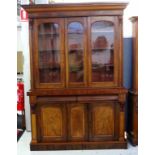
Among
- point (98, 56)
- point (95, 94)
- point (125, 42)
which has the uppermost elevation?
point (125, 42)

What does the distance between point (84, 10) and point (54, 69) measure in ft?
3.11

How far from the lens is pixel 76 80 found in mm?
3166

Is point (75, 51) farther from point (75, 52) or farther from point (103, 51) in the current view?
point (103, 51)

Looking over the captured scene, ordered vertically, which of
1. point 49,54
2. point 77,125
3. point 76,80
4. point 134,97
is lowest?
point 77,125

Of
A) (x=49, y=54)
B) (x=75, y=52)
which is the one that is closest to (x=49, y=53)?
(x=49, y=54)

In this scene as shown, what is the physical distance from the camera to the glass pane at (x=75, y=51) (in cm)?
311

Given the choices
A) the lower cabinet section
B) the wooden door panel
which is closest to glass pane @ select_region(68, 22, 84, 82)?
the lower cabinet section

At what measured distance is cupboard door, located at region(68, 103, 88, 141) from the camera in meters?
3.14

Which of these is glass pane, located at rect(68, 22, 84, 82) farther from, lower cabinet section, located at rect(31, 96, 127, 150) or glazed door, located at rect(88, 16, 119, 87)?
lower cabinet section, located at rect(31, 96, 127, 150)

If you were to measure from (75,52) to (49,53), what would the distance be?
39cm

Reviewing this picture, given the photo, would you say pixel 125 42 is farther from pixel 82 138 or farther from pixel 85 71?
pixel 82 138

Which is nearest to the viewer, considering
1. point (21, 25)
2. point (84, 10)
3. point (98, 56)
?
point (84, 10)
